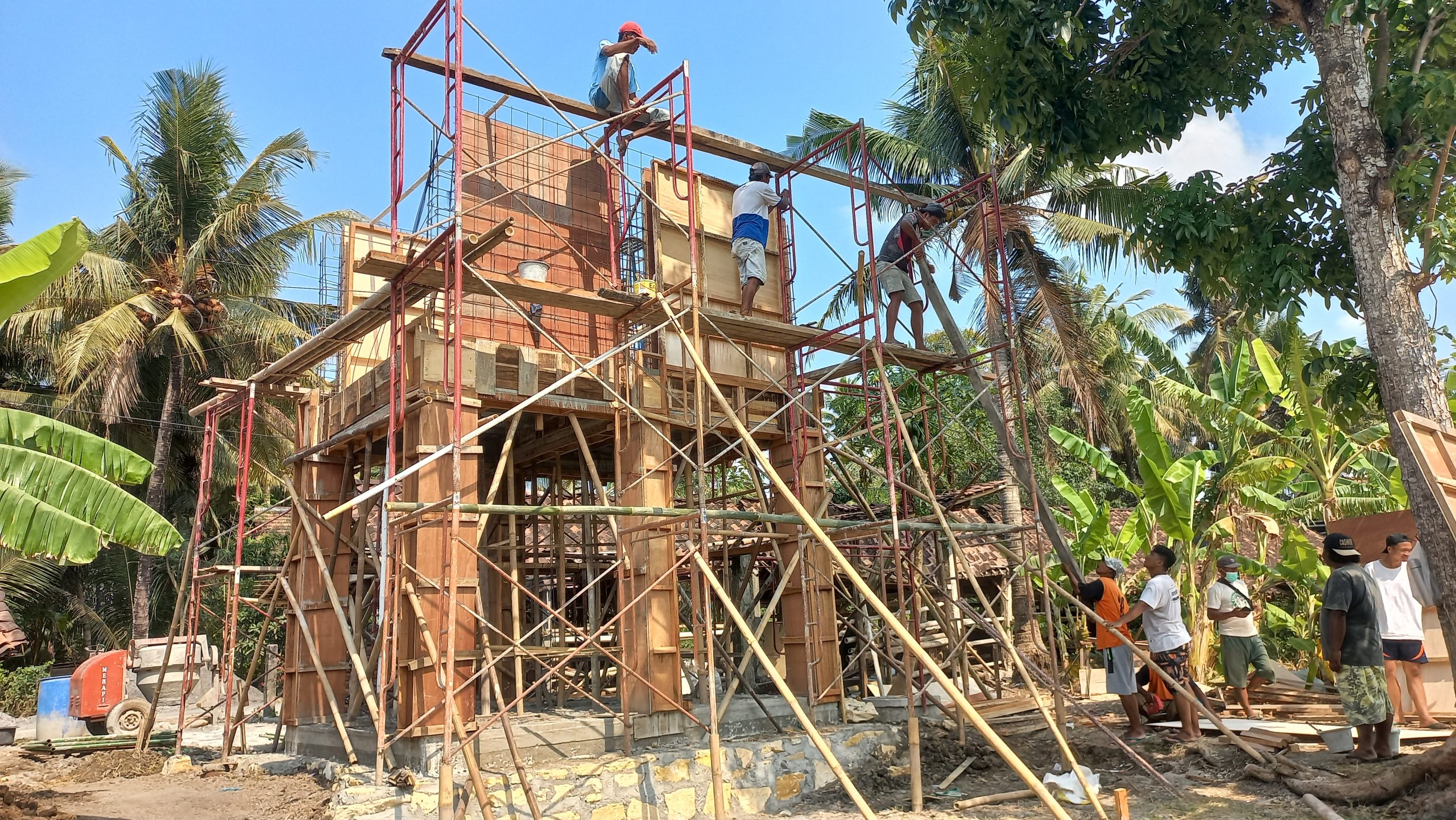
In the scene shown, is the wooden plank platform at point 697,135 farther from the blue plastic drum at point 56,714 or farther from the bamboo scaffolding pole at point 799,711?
the blue plastic drum at point 56,714

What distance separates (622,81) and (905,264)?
154 inches

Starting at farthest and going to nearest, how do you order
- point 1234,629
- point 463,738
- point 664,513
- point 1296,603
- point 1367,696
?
point 1296,603 < point 1234,629 < point 664,513 < point 1367,696 < point 463,738

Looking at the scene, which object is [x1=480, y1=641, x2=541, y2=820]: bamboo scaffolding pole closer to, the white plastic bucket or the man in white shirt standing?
the white plastic bucket

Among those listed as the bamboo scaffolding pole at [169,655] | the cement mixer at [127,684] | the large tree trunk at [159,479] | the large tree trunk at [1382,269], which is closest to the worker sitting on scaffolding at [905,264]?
the large tree trunk at [1382,269]

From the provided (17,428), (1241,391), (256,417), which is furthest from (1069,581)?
(256,417)

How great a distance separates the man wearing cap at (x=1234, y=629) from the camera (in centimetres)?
1041

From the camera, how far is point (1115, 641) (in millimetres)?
9641

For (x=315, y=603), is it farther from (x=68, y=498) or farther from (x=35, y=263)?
(x=35, y=263)

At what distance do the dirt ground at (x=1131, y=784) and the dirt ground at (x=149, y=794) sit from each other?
4624 millimetres

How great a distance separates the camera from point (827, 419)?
2236cm

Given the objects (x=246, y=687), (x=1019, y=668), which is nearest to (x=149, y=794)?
(x=246, y=687)

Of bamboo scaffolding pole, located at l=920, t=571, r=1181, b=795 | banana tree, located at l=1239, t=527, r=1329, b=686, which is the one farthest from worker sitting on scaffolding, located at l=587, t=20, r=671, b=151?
banana tree, located at l=1239, t=527, r=1329, b=686

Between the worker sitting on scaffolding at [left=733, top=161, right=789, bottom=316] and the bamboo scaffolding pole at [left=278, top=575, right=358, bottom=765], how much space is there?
5.70 m

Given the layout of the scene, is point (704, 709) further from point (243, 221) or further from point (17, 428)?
point (243, 221)
